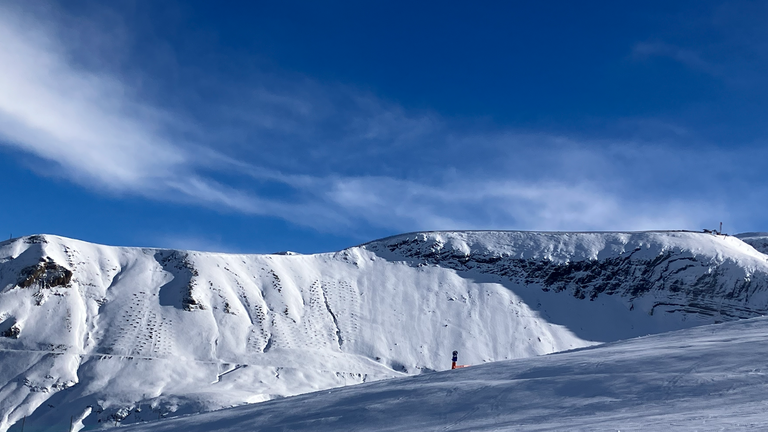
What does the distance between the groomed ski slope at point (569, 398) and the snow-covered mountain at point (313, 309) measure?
28923mm

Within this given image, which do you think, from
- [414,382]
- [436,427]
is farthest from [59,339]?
[436,427]

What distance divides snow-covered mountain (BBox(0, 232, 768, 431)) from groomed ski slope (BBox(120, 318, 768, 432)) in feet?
94.9

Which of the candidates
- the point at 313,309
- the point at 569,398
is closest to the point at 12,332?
the point at 313,309

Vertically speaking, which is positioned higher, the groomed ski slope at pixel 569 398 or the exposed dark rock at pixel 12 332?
the exposed dark rock at pixel 12 332

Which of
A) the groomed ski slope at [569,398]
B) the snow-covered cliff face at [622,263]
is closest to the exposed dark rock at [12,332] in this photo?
the groomed ski slope at [569,398]

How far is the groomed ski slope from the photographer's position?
33.3ft

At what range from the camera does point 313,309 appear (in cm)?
6469

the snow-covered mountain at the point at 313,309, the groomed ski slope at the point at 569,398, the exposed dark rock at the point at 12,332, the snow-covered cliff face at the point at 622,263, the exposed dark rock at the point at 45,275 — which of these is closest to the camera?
the groomed ski slope at the point at 569,398

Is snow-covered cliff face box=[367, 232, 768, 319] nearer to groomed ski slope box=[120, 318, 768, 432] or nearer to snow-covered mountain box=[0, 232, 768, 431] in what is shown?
snow-covered mountain box=[0, 232, 768, 431]

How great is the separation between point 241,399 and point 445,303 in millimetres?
31264

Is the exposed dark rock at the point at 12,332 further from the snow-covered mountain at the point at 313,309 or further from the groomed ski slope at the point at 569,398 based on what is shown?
the groomed ski slope at the point at 569,398

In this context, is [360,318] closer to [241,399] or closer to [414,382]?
[241,399]

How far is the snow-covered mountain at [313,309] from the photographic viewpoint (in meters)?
47.8

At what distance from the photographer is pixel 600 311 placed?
7175 cm
